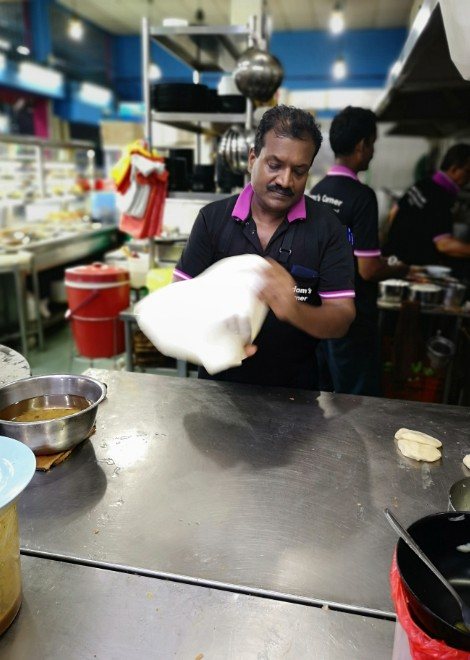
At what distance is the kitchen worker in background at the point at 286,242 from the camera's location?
167cm

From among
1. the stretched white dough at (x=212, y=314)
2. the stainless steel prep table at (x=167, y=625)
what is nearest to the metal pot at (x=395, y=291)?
the stretched white dough at (x=212, y=314)

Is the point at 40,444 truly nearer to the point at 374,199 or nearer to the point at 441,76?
the point at 374,199

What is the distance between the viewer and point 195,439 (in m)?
1.50

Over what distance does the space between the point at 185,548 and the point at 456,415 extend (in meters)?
1.09

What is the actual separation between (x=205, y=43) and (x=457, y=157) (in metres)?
2.19

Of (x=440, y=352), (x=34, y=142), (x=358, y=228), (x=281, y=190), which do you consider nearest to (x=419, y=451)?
(x=281, y=190)

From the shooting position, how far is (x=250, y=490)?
50.3 inches

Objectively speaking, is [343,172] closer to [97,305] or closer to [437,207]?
[437,207]

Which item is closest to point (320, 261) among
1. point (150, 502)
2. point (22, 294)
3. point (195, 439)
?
point (195, 439)

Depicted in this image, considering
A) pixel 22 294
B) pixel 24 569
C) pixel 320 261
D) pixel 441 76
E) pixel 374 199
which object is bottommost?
pixel 22 294

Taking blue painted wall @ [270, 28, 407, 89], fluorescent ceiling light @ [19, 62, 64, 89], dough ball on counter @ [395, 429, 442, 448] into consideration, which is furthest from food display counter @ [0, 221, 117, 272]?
blue painted wall @ [270, 28, 407, 89]

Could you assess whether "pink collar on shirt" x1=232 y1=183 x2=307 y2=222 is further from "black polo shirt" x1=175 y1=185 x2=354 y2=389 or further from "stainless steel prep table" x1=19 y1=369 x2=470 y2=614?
"stainless steel prep table" x1=19 y1=369 x2=470 y2=614

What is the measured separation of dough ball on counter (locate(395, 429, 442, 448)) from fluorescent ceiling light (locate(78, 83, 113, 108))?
1164 centimetres

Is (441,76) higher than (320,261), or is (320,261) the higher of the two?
(441,76)
